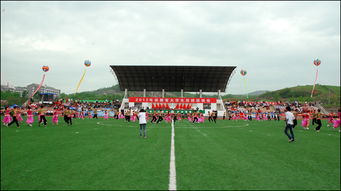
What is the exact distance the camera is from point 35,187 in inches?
189

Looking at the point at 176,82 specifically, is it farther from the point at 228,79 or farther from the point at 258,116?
the point at 258,116

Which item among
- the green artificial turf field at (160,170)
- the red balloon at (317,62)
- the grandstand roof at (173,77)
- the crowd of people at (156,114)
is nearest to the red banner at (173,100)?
the crowd of people at (156,114)

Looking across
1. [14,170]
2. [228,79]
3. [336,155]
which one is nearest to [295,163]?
[336,155]

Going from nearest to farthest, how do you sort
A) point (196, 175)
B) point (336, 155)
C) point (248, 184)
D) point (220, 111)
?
1. point (248, 184)
2. point (196, 175)
3. point (336, 155)
4. point (220, 111)

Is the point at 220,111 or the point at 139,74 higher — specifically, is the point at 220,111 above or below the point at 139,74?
below

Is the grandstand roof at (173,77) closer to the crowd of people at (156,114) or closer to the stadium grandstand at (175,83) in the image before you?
the stadium grandstand at (175,83)

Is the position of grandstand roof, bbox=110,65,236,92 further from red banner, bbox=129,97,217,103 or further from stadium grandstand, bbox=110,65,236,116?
red banner, bbox=129,97,217,103

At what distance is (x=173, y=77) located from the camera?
62156mm

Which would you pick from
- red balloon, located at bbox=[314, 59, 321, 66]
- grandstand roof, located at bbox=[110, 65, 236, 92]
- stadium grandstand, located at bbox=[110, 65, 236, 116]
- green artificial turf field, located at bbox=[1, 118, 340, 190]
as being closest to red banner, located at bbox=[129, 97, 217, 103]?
stadium grandstand, located at bbox=[110, 65, 236, 116]

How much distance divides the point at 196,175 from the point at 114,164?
2266 millimetres

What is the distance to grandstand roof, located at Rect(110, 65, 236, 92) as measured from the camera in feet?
194

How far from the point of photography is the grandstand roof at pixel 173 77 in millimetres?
59000

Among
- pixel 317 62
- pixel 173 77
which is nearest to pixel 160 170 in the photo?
pixel 317 62

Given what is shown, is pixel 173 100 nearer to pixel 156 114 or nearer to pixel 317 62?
pixel 156 114
